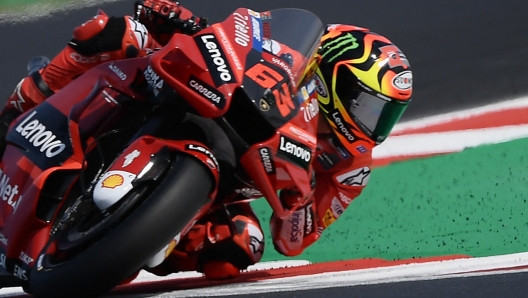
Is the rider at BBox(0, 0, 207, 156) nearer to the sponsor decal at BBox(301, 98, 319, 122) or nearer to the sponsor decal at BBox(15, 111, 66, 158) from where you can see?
the sponsor decal at BBox(15, 111, 66, 158)

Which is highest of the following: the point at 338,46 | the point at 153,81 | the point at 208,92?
the point at 208,92

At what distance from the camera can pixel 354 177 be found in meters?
4.25

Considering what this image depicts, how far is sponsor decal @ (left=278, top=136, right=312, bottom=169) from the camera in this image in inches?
119

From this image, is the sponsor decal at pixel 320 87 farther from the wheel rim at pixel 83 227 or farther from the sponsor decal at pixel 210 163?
the wheel rim at pixel 83 227

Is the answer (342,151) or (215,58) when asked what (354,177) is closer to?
(342,151)

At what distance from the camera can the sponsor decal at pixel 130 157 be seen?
281 centimetres

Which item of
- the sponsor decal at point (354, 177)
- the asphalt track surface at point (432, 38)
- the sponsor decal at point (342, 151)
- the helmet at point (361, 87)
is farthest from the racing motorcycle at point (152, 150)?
the asphalt track surface at point (432, 38)

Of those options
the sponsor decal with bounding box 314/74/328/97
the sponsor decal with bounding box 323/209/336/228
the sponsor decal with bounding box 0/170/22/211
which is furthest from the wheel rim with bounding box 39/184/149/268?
the sponsor decal with bounding box 323/209/336/228

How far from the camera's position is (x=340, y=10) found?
251 inches

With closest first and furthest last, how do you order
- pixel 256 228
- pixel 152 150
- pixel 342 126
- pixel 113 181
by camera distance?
pixel 113 181
pixel 152 150
pixel 342 126
pixel 256 228

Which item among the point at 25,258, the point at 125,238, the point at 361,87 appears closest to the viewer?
the point at 125,238

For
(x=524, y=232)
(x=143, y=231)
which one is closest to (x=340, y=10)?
(x=524, y=232)

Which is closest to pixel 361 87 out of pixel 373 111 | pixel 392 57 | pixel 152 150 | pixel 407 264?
pixel 373 111

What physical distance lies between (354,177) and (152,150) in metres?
1.62
